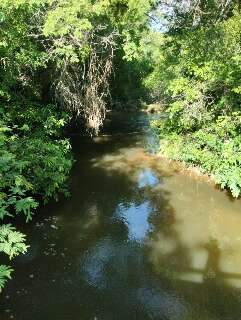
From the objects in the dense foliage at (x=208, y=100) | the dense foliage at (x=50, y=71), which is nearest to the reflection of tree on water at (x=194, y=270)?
the dense foliage at (x=208, y=100)

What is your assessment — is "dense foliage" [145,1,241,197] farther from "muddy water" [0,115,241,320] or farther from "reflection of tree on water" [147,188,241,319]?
"reflection of tree on water" [147,188,241,319]

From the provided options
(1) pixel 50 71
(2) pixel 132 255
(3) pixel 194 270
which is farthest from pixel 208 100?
(3) pixel 194 270

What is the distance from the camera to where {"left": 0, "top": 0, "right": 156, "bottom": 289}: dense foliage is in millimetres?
9375

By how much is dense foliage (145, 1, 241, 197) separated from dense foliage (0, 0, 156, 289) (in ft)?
5.93

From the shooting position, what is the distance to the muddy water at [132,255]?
21.3 ft

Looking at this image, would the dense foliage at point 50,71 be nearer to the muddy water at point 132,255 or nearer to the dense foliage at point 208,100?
the muddy water at point 132,255

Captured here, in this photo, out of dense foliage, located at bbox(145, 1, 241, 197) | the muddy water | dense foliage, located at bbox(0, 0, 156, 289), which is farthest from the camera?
dense foliage, located at bbox(145, 1, 241, 197)

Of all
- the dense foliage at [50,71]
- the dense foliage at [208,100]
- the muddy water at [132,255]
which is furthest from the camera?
the dense foliage at [208,100]

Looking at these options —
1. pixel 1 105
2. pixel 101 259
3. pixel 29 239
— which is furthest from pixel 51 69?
pixel 101 259

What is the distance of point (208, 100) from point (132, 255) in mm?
6495

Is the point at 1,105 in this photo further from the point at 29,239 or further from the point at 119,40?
the point at 119,40

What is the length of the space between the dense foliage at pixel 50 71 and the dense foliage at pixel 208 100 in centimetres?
181

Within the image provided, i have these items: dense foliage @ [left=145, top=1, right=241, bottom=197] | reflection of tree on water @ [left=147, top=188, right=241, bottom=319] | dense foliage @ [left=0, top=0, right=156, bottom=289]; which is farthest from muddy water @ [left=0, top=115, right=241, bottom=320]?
dense foliage @ [left=0, top=0, right=156, bottom=289]

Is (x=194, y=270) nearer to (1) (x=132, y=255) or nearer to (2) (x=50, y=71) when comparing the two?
(1) (x=132, y=255)
